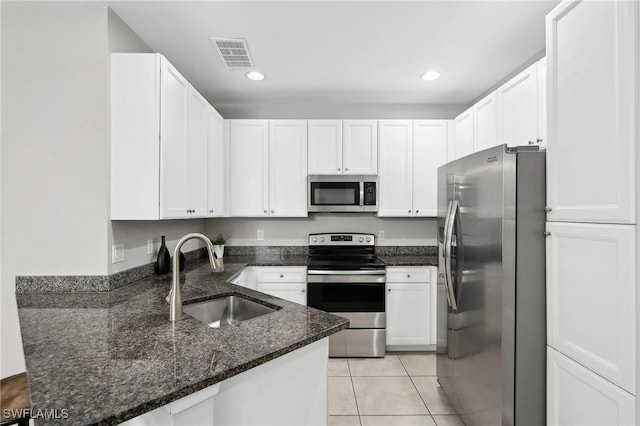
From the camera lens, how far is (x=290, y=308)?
4.83 feet

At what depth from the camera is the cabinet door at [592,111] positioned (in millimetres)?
1047

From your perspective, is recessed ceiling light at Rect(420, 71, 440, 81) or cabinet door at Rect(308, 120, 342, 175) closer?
recessed ceiling light at Rect(420, 71, 440, 81)

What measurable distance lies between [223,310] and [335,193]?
1.86 metres

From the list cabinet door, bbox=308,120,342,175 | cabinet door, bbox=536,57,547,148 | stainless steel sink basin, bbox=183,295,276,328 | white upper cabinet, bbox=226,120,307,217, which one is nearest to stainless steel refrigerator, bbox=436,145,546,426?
cabinet door, bbox=536,57,547,148

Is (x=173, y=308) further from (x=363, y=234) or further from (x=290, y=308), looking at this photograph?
(x=363, y=234)

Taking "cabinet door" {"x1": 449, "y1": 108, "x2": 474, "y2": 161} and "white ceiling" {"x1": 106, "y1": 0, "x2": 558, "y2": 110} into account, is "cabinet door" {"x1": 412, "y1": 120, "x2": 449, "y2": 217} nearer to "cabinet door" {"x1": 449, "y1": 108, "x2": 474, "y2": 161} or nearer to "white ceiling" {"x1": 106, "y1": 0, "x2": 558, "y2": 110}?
"cabinet door" {"x1": 449, "y1": 108, "x2": 474, "y2": 161}

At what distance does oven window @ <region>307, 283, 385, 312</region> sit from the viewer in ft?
9.81

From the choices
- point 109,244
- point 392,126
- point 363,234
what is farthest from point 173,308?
point 392,126

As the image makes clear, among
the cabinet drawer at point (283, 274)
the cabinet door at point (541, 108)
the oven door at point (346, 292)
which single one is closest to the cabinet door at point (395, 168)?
the oven door at point (346, 292)

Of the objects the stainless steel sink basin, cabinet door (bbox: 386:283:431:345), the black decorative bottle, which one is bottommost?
cabinet door (bbox: 386:283:431:345)

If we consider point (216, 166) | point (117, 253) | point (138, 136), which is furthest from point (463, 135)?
point (117, 253)

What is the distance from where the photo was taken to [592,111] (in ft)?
3.91

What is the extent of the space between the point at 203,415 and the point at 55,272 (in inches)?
61.4

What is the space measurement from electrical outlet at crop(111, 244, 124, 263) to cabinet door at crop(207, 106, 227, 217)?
2.78 feet
